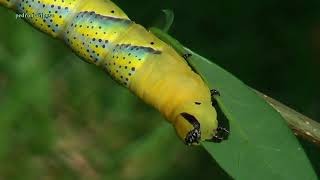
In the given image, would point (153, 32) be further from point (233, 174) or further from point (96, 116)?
point (96, 116)

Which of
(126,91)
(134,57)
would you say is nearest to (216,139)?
(134,57)

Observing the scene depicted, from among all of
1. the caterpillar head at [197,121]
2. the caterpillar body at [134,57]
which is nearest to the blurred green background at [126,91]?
the caterpillar body at [134,57]

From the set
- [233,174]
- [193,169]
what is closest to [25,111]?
[193,169]

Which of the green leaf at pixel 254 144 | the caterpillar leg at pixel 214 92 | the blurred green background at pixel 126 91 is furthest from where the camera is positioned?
the blurred green background at pixel 126 91

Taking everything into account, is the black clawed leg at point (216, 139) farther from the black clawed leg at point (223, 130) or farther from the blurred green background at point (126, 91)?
the blurred green background at point (126, 91)

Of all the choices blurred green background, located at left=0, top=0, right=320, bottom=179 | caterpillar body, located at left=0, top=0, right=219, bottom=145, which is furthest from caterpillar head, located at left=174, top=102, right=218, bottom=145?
blurred green background, located at left=0, top=0, right=320, bottom=179

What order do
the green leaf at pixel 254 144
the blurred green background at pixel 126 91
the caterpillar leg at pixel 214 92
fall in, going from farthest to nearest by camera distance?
the blurred green background at pixel 126 91
the caterpillar leg at pixel 214 92
the green leaf at pixel 254 144
